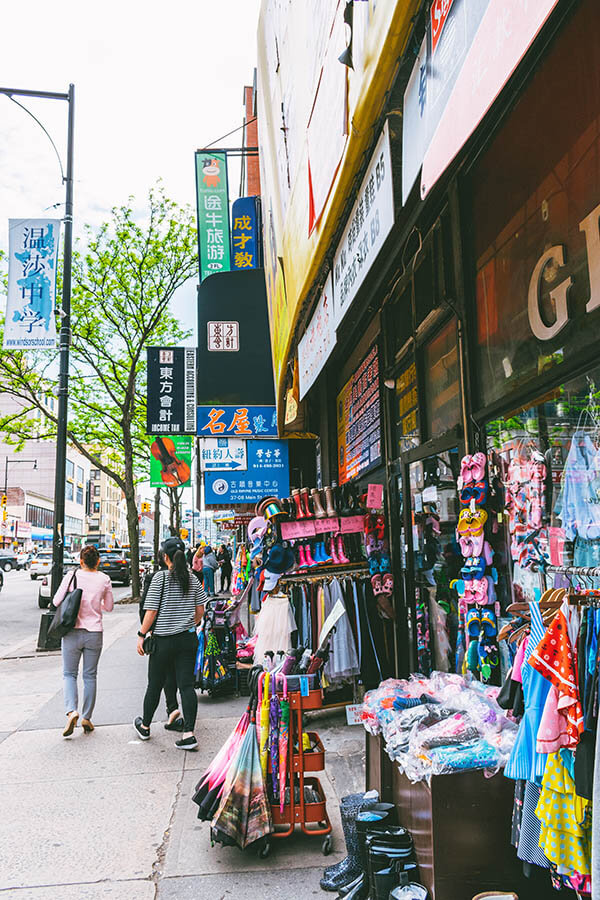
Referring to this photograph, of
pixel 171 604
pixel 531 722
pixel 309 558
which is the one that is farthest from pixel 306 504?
pixel 531 722

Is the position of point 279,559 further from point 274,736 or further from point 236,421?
point 236,421

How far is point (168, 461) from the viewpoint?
73.2 ft

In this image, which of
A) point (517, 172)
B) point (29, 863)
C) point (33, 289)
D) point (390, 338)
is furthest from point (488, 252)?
point (33, 289)

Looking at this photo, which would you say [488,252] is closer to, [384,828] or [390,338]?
[390,338]

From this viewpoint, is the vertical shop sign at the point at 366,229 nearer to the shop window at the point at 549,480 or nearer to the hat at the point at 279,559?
the shop window at the point at 549,480

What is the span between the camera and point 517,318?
407cm

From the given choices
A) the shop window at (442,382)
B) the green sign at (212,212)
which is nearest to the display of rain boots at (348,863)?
the shop window at (442,382)

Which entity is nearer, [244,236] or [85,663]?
[85,663]

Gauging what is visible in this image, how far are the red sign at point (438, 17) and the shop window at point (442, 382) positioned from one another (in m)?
2.66

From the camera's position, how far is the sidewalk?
3807mm

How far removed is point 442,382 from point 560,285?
6.25 ft

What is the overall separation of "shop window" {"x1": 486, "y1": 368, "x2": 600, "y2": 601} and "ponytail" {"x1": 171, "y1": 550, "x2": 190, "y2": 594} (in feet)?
11.6

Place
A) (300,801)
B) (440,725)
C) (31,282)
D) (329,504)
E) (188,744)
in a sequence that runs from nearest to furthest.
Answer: (440,725) → (300,801) → (188,744) → (329,504) → (31,282)

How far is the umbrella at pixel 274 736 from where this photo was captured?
13.9 ft
